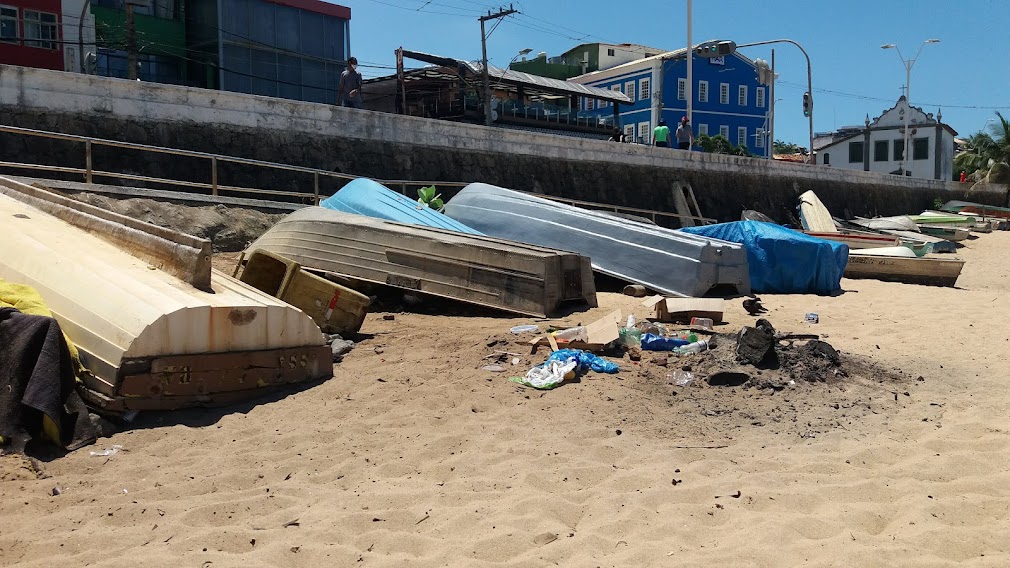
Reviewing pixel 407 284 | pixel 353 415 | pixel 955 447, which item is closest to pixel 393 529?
pixel 353 415

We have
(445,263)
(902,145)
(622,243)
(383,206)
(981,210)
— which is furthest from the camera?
(902,145)

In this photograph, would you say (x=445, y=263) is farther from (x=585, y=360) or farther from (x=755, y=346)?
(x=755, y=346)

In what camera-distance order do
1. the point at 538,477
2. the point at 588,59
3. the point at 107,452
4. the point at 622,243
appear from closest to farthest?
the point at 538,477
the point at 107,452
the point at 622,243
the point at 588,59

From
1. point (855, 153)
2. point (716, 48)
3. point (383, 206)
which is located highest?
point (716, 48)

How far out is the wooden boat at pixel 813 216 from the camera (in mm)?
22719

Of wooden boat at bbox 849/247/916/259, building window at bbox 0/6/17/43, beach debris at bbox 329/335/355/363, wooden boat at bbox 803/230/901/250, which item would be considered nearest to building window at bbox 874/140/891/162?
wooden boat at bbox 803/230/901/250

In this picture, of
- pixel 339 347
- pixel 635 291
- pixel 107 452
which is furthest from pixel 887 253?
pixel 107 452

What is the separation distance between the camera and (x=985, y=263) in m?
18.0

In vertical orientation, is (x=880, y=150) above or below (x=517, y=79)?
below

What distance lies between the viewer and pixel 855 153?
52.9m

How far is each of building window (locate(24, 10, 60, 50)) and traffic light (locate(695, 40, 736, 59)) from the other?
56.8 ft

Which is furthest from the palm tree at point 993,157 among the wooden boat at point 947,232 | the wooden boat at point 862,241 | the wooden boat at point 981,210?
the wooden boat at point 862,241

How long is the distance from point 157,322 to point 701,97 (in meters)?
43.7

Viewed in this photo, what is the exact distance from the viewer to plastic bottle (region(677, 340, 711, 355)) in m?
5.63
